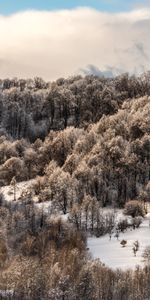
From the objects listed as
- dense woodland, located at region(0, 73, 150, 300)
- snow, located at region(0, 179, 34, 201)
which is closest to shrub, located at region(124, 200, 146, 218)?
dense woodland, located at region(0, 73, 150, 300)

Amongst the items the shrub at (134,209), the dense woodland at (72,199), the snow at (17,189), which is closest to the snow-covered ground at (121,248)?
the shrub at (134,209)

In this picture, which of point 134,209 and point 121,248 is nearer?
point 121,248

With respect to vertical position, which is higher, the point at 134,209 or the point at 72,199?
the point at 134,209

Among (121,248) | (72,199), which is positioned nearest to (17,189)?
(72,199)

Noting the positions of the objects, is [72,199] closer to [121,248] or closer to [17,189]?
[17,189]

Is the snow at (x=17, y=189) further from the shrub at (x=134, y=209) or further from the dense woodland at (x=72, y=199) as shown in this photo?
the shrub at (x=134, y=209)

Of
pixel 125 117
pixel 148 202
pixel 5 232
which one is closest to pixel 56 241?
pixel 5 232
